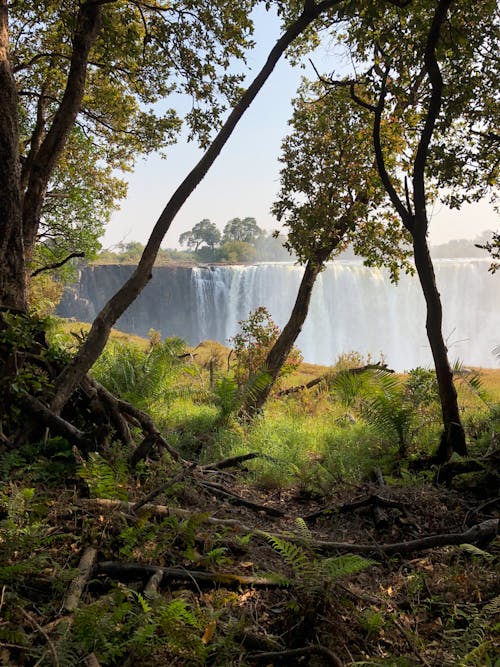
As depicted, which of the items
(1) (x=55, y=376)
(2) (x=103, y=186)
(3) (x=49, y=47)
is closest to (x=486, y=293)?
(2) (x=103, y=186)

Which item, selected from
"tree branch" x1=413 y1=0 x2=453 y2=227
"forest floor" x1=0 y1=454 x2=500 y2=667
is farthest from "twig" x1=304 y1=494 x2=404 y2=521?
"tree branch" x1=413 y1=0 x2=453 y2=227

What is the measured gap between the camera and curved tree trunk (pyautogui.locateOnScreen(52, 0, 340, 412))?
4219mm

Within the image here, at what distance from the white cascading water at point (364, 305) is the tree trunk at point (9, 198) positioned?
36741mm

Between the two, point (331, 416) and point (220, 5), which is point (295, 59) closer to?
point (220, 5)

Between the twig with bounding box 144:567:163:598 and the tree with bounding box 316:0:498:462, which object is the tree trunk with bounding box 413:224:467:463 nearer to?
the tree with bounding box 316:0:498:462

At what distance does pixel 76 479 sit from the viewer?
3457 mm

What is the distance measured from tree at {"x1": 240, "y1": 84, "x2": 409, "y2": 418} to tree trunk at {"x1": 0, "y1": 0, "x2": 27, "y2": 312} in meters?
4.07

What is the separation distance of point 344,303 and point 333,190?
35.4 m

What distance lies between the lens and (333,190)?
26.7ft

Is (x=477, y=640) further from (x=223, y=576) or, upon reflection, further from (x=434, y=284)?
(x=434, y=284)

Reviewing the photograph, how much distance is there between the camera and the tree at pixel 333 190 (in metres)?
7.72

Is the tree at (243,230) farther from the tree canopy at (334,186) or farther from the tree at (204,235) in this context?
the tree canopy at (334,186)

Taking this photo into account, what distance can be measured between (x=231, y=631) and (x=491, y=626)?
1.10 meters

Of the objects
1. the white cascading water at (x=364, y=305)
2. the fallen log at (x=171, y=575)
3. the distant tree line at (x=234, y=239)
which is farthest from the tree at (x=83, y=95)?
the distant tree line at (x=234, y=239)
